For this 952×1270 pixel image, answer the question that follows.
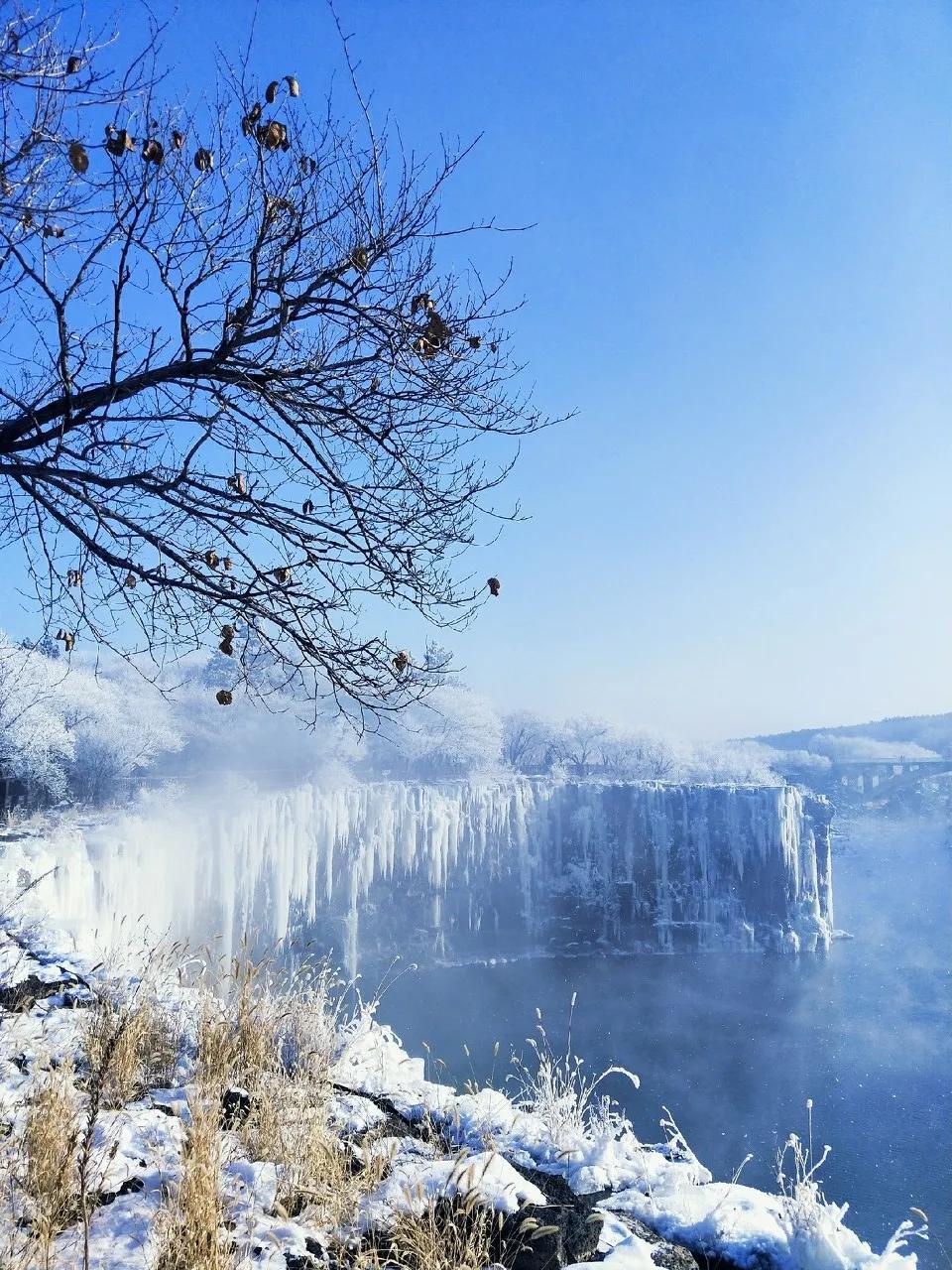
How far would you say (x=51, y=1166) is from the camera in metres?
2.01

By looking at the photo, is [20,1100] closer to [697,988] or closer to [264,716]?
[697,988]

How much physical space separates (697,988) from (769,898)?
18.9 feet

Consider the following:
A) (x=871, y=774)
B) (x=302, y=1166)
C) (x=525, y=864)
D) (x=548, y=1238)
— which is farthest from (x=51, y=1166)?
(x=871, y=774)

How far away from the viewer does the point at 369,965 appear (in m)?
23.4

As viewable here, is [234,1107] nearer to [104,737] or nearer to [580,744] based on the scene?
[104,737]

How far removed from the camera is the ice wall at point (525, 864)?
66.6ft

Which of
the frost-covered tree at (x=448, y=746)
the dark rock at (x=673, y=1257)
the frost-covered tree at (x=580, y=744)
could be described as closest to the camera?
the dark rock at (x=673, y=1257)

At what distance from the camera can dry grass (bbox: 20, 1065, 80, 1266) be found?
1797 millimetres

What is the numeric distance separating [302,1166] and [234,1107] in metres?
0.67

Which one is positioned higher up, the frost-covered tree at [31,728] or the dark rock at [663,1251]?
the frost-covered tree at [31,728]

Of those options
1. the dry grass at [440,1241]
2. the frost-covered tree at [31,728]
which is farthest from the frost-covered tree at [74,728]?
the dry grass at [440,1241]

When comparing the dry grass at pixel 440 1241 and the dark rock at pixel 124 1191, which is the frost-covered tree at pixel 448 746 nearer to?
the dark rock at pixel 124 1191

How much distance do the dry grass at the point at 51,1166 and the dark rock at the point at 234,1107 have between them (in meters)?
0.63

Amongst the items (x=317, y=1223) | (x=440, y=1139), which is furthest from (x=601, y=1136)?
(x=317, y=1223)
